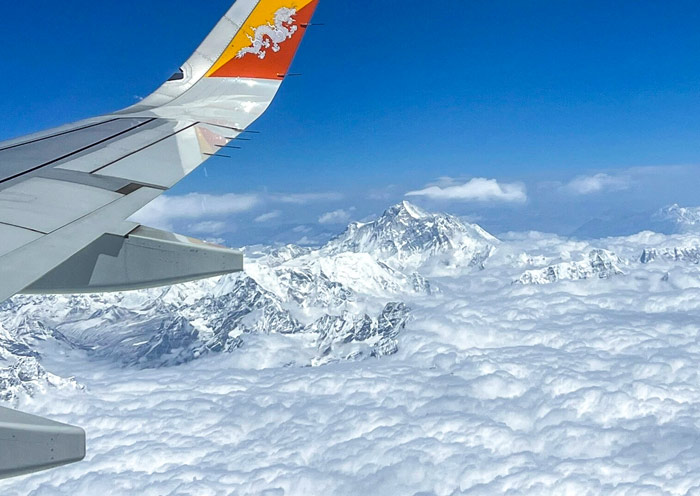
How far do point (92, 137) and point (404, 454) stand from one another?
7214 inches

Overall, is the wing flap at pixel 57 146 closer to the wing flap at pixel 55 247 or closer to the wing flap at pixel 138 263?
the wing flap at pixel 55 247

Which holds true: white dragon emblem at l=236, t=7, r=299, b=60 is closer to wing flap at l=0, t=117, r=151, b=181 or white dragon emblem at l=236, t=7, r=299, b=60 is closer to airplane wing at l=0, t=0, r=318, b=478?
airplane wing at l=0, t=0, r=318, b=478

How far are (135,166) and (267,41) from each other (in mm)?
2959

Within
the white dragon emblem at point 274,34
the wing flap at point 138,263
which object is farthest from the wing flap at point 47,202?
the white dragon emblem at point 274,34

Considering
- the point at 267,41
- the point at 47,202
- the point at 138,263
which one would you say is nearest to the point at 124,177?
the point at 47,202

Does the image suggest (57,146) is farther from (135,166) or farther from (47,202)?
(47,202)

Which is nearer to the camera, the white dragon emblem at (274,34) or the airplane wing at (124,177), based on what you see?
the airplane wing at (124,177)

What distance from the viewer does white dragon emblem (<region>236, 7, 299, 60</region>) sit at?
741 cm

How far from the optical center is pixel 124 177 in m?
5.79

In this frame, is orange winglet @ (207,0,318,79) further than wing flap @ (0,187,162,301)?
Yes

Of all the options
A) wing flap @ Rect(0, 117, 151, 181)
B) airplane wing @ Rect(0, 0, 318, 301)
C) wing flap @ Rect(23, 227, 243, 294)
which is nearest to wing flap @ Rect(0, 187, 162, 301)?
airplane wing @ Rect(0, 0, 318, 301)

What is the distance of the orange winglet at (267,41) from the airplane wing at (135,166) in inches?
0.6

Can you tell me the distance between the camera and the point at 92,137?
734 cm

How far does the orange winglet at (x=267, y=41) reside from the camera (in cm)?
738
